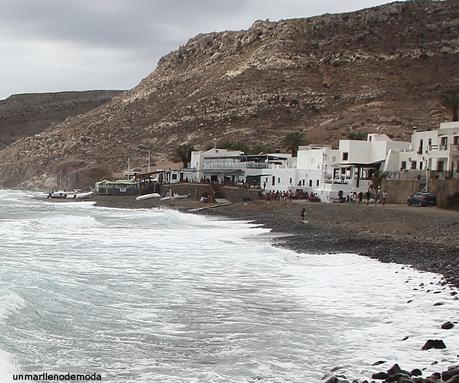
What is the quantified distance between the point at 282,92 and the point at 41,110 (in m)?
106

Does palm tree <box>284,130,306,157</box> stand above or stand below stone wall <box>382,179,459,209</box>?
above

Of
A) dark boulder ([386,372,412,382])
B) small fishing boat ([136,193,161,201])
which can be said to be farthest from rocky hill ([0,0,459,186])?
dark boulder ([386,372,412,382])

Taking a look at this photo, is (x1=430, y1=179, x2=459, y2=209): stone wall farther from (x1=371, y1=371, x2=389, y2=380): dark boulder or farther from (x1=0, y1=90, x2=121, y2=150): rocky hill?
(x1=0, y1=90, x2=121, y2=150): rocky hill

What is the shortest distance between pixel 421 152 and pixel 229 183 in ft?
69.7

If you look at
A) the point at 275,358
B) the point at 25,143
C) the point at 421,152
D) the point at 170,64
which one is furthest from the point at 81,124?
the point at 275,358

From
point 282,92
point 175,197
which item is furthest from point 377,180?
point 282,92

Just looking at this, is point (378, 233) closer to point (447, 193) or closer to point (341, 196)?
point (447, 193)

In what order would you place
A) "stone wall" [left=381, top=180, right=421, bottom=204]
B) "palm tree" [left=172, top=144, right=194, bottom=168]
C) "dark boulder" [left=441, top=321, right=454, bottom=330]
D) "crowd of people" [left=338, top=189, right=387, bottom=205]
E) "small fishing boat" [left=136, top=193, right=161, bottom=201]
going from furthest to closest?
"palm tree" [left=172, top=144, right=194, bottom=168] < "small fishing boat" [left=136, top=193, right=161, bottom=201] < "crowd of people" [left=338, top=189, right=387, bottom=205] < "stone wall" [left=381, top=180, right=421, bottom=204] < "dark boulder" [left=441, top=321, right=454, bottom=330]

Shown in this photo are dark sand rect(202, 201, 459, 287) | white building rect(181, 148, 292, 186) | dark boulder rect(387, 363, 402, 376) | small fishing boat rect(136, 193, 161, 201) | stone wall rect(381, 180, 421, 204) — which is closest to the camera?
dark boulder rect(387, 363, 402, 376)

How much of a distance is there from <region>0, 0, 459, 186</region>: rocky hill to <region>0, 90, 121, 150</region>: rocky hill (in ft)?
173

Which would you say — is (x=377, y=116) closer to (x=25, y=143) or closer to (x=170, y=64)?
(x=170, y=64)

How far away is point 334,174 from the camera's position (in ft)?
153

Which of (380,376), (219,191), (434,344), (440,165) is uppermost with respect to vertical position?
(440,165)

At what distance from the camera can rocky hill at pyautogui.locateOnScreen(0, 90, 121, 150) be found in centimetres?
16450
